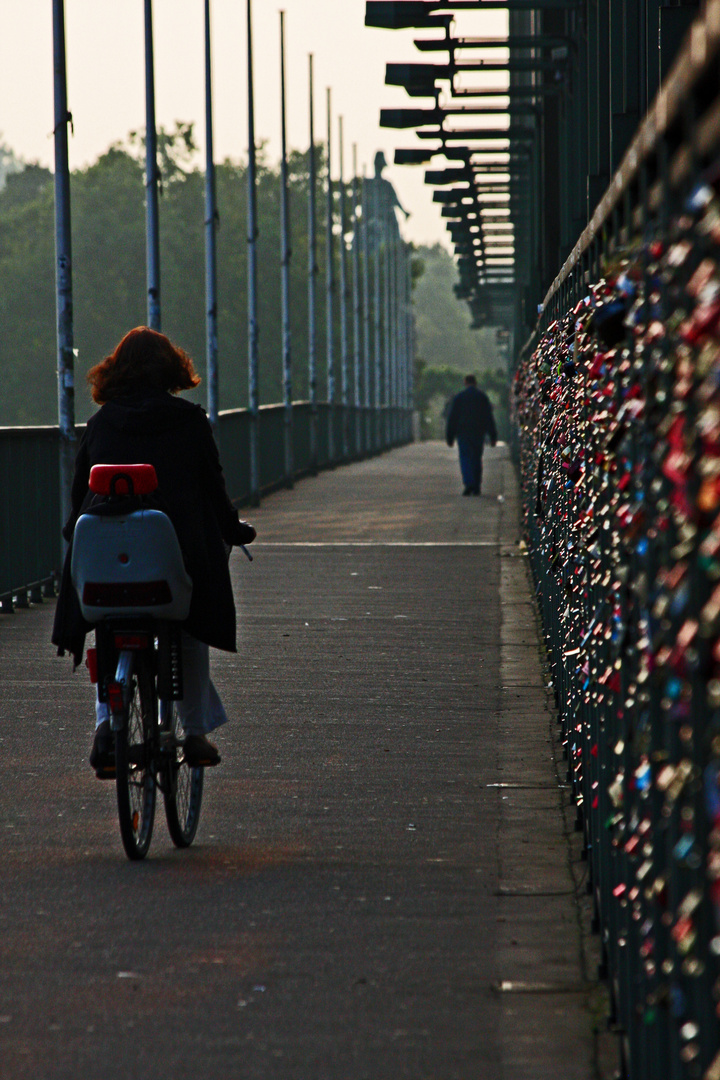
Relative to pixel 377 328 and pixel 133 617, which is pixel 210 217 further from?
pixel 377 328

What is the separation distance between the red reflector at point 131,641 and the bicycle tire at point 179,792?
0.31 meters

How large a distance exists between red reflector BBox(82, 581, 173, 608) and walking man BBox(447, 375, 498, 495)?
2356 centimetres

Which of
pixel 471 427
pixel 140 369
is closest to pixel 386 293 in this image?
pixel 471 427

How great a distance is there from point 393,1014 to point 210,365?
22.2 metres

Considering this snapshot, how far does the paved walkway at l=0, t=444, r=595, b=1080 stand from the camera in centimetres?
423

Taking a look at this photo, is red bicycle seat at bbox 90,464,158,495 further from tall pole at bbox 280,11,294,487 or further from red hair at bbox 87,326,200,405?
tall pole at bbox 280,11,294,487

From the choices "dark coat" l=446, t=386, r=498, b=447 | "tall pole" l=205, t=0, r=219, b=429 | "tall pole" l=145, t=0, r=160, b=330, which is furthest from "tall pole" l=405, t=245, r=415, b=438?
"tall pole" l=145, t=0, r=160, b=330

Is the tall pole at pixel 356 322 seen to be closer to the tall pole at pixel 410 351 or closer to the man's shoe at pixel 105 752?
the tall pole at pixel 410 351

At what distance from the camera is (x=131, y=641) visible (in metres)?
5.87

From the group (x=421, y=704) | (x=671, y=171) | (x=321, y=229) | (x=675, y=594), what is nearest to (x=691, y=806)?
(x=675, y=594)

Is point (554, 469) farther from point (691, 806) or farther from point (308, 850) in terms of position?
point (691, 806)

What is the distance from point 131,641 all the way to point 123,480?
0.49 meters

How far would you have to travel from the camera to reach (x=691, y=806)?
292cm

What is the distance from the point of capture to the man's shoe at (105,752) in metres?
5.80
